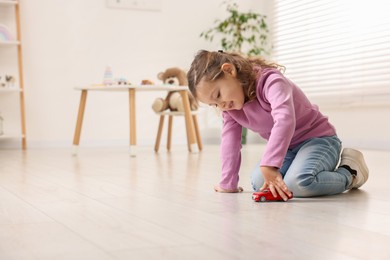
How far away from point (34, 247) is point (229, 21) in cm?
402

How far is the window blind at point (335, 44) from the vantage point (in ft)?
12.7

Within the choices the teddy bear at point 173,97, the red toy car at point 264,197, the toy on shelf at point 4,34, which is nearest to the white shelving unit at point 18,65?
the toy on shelf at point 4,34

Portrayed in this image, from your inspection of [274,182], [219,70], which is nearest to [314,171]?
[274,182]

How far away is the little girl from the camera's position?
4.70 feet

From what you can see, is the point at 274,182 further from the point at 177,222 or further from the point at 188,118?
the point at 188,118

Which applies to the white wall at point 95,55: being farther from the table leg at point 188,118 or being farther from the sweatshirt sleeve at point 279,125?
the sweatshirt sleeve at point 279,125

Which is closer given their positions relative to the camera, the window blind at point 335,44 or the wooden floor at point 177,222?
the wooden floor at point 177,222

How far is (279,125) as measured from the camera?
1.42 m

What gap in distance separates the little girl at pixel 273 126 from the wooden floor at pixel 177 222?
6 cm

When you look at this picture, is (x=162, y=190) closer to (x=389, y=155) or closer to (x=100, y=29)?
(x=389, y=155)

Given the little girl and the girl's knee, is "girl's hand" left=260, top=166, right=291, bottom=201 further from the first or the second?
the girl's knee

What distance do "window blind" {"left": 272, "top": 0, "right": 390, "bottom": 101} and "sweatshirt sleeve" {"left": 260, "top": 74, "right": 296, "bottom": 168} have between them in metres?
2.55

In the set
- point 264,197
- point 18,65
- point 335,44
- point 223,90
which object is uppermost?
point 335,44

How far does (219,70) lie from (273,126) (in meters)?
0.20
